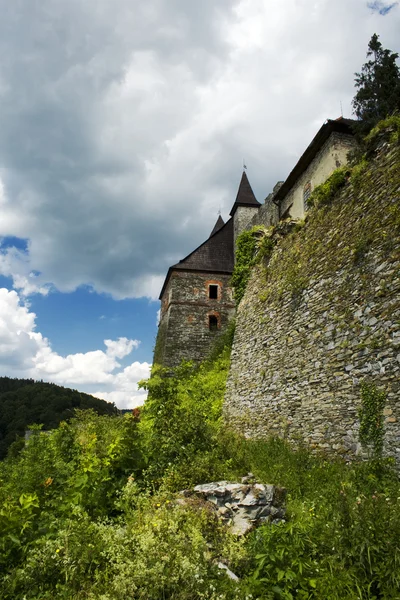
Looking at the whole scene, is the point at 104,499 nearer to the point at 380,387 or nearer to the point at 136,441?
the point at 136,441

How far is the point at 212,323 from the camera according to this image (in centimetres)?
2497

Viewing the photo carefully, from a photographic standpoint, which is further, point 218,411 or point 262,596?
point 218,411

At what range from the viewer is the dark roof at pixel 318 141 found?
49.7 feet

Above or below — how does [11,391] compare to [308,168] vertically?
below

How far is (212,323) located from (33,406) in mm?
36940

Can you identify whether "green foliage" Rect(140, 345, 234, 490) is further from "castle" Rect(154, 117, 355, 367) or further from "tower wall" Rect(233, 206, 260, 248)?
"tower wall" Rect(233, 206, 260, 248)

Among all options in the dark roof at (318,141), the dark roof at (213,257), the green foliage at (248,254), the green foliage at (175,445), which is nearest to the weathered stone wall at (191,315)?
the dark roof at (213,257)

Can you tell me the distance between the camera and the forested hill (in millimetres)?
41750

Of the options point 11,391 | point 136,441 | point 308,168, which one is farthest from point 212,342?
point 11,391

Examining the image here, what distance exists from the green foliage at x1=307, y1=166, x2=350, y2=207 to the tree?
8.43 meters

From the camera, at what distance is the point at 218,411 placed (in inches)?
575

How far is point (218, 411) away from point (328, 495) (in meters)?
9.42

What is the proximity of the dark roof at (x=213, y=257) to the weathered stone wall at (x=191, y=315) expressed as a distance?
1.54ft

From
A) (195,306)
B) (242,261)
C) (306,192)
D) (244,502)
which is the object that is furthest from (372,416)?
(195,306)
